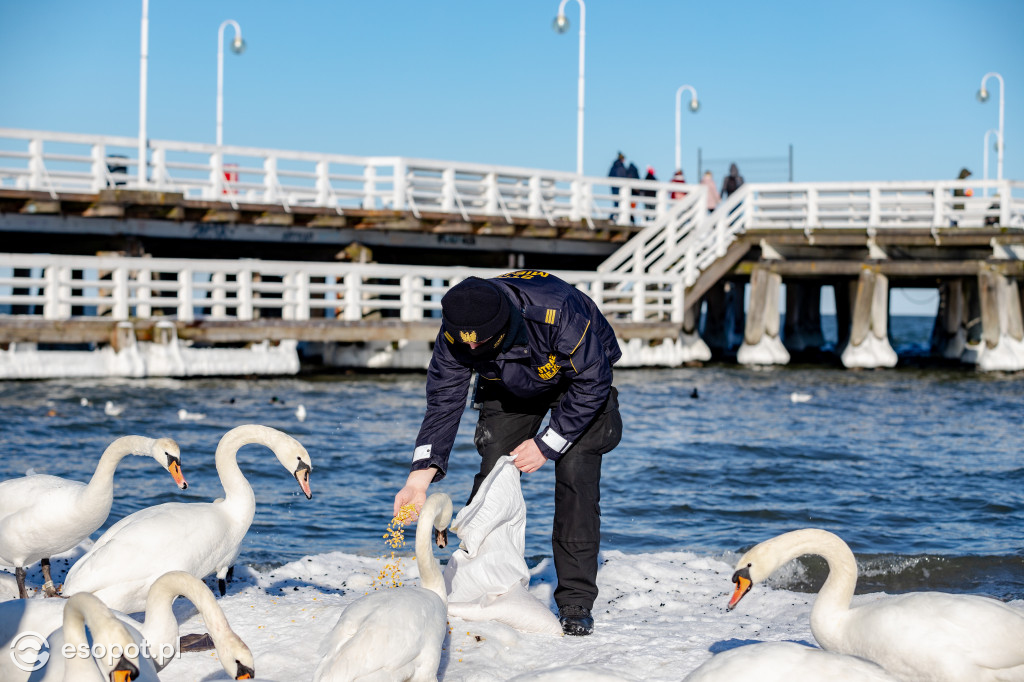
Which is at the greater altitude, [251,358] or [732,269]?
[732,269]

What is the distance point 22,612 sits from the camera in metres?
3.83

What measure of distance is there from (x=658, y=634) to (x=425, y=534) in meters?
1.35

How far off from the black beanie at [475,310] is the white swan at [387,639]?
1.06 metres

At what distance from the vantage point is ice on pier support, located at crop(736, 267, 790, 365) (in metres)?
25.9

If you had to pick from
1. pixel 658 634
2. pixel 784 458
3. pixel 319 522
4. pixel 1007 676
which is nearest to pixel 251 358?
pixel 784 458

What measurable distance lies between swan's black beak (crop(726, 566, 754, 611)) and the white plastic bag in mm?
1304

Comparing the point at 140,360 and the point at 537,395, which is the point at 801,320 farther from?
the point at 537,395

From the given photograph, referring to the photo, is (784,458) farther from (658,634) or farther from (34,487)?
(34,487)

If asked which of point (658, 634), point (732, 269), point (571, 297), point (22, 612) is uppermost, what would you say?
point (732, 269)

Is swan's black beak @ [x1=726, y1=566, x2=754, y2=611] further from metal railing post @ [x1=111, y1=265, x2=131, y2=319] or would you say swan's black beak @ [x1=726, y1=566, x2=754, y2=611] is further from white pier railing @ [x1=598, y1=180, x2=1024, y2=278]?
white pier railing @ [x1=598, y1=180, x2=1024, y2=278]

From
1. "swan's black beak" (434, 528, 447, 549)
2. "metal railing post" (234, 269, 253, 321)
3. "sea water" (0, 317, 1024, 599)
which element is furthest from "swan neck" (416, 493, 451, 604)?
"metal railing post" (234, 269, 253, 321)

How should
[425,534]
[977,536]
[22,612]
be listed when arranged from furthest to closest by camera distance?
1. [977,536]
2. [425,534]
3. [22,612]

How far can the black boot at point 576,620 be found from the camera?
5195mm

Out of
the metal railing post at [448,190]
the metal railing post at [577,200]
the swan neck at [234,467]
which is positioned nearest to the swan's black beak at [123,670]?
the swan neck at [234,467]
